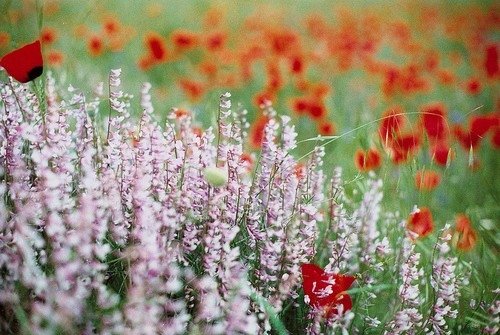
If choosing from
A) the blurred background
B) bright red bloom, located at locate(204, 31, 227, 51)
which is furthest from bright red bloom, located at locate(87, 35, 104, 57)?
bright red bloom, located at locate(204, 31, 227, 51)

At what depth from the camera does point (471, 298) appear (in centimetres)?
100

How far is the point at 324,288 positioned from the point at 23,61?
0.42 meters

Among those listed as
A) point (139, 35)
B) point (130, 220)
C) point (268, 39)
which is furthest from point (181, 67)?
point (130, 220)

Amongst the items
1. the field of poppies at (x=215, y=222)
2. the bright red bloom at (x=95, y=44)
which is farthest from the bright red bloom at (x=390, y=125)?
the bright red bloom at (x=95, y=44)

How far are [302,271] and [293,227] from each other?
2.2 inches

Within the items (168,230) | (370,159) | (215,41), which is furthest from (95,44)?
(168,230)

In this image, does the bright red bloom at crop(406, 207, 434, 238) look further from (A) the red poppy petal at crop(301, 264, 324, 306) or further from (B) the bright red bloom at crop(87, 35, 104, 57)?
(B) the bright red bloom at crop(87, 35, 104, 57)

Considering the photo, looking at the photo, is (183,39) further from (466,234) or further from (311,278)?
(311,278)

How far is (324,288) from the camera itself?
2.53 feet

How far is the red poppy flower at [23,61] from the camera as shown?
0.86 metres

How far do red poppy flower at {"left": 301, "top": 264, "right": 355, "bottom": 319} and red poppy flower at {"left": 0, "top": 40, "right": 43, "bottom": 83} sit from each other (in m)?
0.38

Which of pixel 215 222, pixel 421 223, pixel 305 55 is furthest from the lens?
pixel 305 55

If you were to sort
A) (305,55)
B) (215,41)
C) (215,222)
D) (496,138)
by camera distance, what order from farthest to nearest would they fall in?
(305,55)
(215,41)
(496,138)
(215,222)

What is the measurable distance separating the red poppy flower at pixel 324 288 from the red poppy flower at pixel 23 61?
1.25 feet
